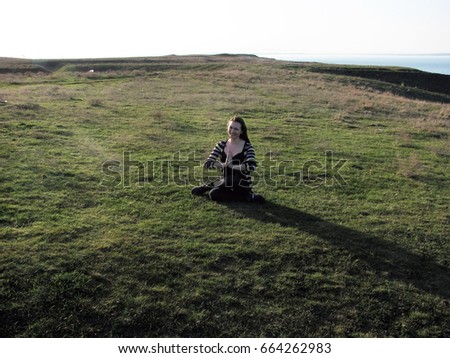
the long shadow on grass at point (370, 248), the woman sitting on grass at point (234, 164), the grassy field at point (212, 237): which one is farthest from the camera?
the woman sitting on grass at point (234, 164)

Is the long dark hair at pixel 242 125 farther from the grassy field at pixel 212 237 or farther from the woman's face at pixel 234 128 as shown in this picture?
the grassy field at pixel 212 237

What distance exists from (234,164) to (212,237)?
1.70 meters

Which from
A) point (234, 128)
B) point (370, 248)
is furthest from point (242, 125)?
point (370, 248)

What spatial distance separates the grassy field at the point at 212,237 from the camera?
17.5 feet

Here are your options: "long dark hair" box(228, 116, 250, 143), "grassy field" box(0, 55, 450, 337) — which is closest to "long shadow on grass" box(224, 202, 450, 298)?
"grassy field" box(0, 55, 450, 337)

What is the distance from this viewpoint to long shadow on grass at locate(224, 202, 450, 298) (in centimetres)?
633

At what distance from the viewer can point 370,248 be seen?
710cm

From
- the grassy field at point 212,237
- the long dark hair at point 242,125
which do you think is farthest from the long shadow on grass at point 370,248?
the long dark hair at point 242,125

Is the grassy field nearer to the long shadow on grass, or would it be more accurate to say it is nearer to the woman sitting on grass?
the long shadow on grass

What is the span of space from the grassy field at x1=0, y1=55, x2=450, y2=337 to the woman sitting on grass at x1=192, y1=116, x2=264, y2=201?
1.11 feet

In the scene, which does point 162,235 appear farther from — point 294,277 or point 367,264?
point 367,264

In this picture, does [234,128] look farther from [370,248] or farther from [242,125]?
[370,248]

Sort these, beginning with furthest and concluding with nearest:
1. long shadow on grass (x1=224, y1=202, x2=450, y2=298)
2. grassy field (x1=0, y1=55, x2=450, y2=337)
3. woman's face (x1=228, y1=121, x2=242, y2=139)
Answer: woman's face (x1=228, y1=121, x2=242, y2=139), long shadow on grass (x1=224, y1=202, x2=450, y2=298), grassy field (x1=0, y1=55, x2=450, y2=337)

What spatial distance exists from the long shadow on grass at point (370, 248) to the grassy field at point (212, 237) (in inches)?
1.2
